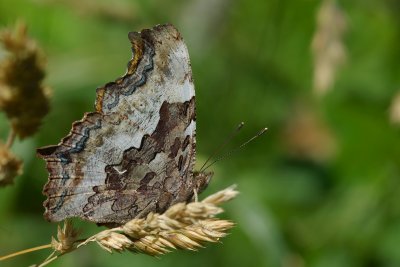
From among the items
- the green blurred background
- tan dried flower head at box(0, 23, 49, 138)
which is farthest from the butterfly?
the green blurred background

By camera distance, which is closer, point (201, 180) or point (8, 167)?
point (8, 167)

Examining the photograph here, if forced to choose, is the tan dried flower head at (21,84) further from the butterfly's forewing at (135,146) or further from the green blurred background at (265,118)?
the green blurred background at (265,118)

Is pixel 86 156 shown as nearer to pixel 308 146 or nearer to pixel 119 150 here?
pixel 119 150

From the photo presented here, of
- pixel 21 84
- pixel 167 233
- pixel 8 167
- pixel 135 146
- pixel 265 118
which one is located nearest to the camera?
pixel 167 233

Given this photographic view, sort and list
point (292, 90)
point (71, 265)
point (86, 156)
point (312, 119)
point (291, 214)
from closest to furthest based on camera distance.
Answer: point (86, 156), point (71, 265), point (291, 214), point (292, 90), point (312, 119)

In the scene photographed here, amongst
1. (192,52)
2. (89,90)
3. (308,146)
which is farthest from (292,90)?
(89,90)

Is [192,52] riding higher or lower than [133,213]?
higher

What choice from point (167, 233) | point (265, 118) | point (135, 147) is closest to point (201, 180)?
point (135, 147)

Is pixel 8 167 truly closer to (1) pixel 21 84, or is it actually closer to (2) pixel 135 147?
(1) pixel 21 84
